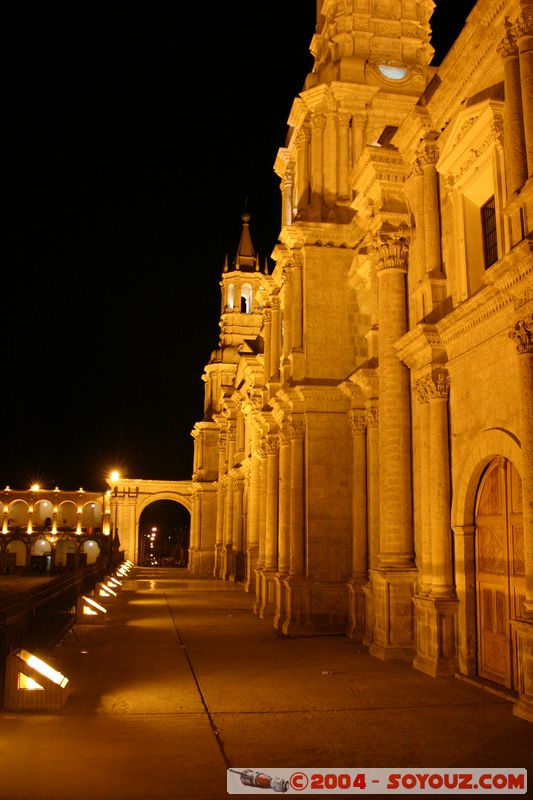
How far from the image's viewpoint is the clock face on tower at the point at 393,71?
23.0 m

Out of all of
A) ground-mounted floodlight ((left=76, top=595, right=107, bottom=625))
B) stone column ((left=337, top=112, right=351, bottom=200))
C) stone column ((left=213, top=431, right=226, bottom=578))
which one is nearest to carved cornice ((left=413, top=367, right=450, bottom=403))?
stone column ((left=337, top=112, right=351, bottom=200))

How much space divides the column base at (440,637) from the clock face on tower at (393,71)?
620 inches

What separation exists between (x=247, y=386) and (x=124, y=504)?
3692 cm

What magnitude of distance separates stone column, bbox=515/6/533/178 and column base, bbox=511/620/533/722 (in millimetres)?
6144

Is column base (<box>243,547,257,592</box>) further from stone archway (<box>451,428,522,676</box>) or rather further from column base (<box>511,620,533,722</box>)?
column base (<box>511,620,533,722</box>)

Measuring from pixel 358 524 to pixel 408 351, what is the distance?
232 inches

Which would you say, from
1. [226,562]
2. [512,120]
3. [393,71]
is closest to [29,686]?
[512,120]

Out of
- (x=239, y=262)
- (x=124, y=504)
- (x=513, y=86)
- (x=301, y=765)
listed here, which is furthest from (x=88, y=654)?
(x=124, y=504)

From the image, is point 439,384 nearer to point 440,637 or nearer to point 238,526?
point 440,637

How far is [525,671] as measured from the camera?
33.4 ft

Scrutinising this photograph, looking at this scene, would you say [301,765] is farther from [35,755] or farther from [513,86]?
[513,86]

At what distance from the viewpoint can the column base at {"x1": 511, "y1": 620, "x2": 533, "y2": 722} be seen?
10.1 meters

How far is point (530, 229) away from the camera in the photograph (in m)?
10.6

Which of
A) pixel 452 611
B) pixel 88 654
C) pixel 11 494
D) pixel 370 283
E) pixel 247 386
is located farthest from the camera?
pixel 11 494
